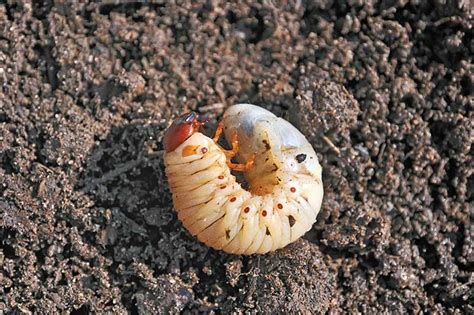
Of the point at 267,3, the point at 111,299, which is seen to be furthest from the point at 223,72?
the point at 111,299

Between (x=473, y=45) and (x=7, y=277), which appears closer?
(x=7, y=277)

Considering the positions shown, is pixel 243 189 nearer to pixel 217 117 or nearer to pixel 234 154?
pixel 234 154

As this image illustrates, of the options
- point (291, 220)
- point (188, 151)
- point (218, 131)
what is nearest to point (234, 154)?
point (218, 131)

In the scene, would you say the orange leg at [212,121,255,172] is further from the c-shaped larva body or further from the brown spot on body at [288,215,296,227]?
the brown spot on body at [288,215,296,227]

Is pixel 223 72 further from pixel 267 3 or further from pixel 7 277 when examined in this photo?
pixel 7 277

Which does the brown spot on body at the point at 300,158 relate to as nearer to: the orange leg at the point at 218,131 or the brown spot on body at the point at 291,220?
the brown spot on body at the point at 291,220

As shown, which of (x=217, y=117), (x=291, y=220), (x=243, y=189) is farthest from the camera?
(x=217, y=117)
